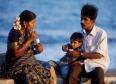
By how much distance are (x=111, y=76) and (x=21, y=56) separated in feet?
4.52

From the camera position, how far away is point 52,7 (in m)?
16.3

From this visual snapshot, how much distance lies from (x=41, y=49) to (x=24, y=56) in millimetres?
283

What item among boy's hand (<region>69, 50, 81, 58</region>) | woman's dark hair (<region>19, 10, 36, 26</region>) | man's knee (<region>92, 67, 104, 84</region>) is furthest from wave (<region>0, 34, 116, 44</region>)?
man's knee (<region>92, 67, 104, 84</region>)

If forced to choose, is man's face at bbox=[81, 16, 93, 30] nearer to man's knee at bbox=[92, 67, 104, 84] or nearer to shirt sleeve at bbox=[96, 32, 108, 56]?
shirt sleeve at bbox=[96, 32, 108, 56]

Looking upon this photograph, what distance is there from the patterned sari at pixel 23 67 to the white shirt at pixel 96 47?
2.01 ft

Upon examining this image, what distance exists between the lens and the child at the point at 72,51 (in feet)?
25.2

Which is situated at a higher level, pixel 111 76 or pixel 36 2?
pixel 36 2

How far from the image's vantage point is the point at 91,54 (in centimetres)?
761

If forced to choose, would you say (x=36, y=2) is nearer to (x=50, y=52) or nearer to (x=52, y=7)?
(x=52, y=7)

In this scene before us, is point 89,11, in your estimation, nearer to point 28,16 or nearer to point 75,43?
point 75,43

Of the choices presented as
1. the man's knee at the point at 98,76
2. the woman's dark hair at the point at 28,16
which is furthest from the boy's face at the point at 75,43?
the woman's dark hair at the point at 28,16

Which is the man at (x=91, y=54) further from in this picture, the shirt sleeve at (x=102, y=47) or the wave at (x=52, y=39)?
the wave at (x=52, y=39)

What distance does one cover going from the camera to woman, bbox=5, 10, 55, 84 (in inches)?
289

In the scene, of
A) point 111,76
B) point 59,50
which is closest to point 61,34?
point 59,50
